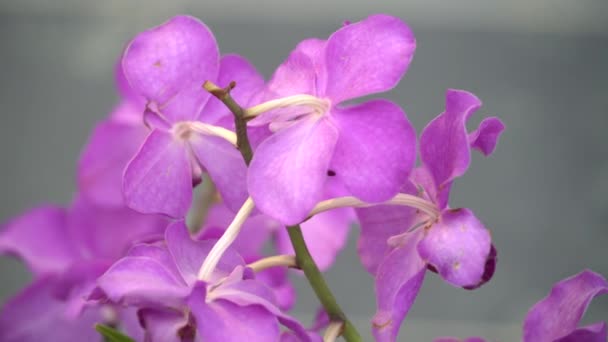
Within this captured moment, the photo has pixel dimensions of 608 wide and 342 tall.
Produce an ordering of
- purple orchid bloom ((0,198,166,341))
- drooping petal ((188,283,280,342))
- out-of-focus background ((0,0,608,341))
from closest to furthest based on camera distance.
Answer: drooping petal ((188,283,280,342)), purple orchid bloom ((0,198,166,341)), out-of-focus background ((0,0,608,341))

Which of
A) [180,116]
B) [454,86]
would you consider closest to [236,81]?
[180,116]

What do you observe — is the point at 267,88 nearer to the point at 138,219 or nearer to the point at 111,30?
the point at 138,219

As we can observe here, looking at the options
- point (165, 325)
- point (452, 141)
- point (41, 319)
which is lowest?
point (41, 319)

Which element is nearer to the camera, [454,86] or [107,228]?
[107,228]

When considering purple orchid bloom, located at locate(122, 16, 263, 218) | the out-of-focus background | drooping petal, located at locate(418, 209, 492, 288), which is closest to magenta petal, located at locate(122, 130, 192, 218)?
purple orchid bloom, located at locate(122, 16, 263, 218)

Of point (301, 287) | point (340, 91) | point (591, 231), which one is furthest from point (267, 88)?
point (591, 231)

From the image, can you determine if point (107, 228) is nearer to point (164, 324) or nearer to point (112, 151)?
point (112, 151)

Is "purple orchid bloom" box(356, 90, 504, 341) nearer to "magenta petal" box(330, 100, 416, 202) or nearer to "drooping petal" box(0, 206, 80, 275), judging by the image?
"magenta petal" box(330, 100, 416, 202)

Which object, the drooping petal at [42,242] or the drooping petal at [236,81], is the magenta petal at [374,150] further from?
the drooping petal at [42,242]
